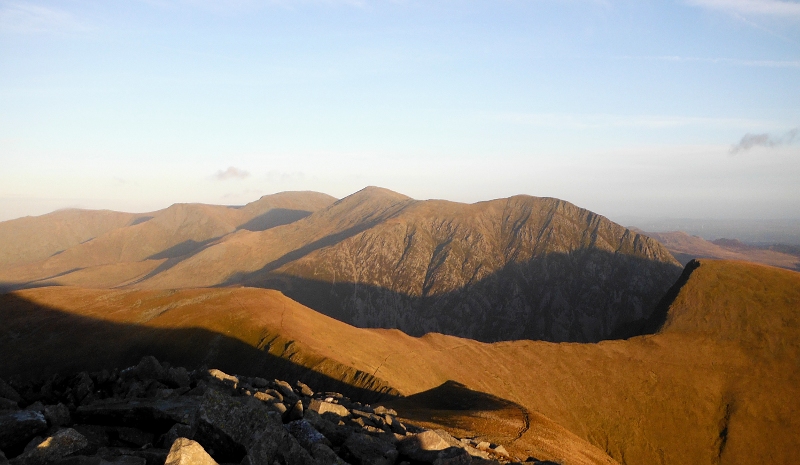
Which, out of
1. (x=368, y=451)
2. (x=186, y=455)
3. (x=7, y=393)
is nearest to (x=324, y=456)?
(x=368, y=451)

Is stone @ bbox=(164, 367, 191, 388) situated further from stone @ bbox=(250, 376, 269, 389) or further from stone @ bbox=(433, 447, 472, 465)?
stone @ bbox=(433, 447, 472, 465)

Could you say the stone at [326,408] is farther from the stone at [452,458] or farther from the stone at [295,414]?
the stone at [452,458]

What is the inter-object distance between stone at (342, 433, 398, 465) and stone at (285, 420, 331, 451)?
3.00ft

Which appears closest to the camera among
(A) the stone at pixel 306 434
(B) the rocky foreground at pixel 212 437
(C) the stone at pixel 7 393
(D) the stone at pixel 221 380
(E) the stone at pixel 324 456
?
(B) the rocky foreground at pixel 212 437

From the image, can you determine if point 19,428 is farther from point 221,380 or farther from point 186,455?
point 221,380

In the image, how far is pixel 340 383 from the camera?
2419 inches

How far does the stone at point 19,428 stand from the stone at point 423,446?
12.0m

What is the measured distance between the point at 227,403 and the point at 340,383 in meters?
50.2

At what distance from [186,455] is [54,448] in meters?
4.73

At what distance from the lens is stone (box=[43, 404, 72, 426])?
16.6 m

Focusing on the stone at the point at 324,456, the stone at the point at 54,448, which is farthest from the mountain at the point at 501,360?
the stone at the point at 54,448

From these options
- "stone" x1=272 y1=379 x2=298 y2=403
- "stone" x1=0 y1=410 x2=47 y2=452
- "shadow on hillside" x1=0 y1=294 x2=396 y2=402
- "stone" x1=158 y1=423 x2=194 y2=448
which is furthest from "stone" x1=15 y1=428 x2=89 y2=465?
"shadow on hillside" x1=0 y1=294 x2=396 y2=402

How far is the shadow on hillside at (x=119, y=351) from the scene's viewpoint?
213ft

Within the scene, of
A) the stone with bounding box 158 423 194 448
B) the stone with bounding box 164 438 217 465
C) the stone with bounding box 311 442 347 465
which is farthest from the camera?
the stone with bounding box 158 423 194 448
